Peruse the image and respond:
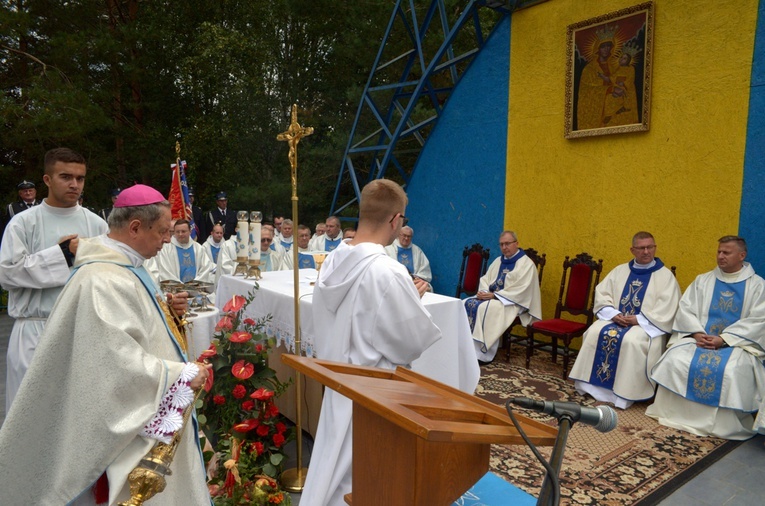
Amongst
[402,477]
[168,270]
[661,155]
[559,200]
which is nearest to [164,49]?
[168,270]

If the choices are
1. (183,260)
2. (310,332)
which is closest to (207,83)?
(183,260)

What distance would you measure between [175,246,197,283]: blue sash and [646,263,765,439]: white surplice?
16.8 feet

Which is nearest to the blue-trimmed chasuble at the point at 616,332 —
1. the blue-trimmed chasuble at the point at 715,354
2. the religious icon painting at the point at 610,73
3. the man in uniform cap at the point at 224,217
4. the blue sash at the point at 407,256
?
the blue-trimmed chasuble at the point at 715,354

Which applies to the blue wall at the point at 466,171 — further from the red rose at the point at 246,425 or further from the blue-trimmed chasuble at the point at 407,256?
the red rose at the point at 246,425

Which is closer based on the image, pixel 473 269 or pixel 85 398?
pixel 85 398

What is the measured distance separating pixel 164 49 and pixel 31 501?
15206 millimetres

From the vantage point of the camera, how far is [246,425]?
10.5ft

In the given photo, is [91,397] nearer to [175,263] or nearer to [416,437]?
[416,437]

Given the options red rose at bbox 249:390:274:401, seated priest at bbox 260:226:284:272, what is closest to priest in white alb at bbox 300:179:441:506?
red rose at bbox 249:390:274:401

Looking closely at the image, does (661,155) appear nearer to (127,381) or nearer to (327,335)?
(327,335)

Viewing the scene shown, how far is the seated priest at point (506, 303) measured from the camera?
20.8 feet

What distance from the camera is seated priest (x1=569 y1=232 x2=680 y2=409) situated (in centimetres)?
500

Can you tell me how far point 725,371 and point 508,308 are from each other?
2.40 metres

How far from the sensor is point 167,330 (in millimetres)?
2113
